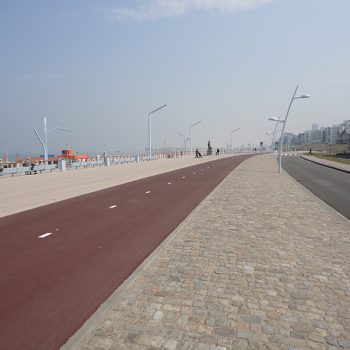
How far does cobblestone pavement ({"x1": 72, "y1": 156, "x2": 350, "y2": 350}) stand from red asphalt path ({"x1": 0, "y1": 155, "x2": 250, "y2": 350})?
424 mm

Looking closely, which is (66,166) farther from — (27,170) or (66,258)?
(66,258)

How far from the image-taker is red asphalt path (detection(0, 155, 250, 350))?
3.84 metres

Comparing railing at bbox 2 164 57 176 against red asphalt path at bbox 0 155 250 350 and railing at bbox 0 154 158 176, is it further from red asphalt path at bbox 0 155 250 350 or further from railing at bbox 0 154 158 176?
red asphalt path at bbox 0 155 250 350

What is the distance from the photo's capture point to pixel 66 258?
602cm

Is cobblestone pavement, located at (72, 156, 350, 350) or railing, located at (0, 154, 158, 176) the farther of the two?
railing, located at (0, 154, 158, 176)

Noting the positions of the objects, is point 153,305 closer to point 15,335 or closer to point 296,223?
point 15,335

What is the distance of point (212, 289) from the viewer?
4629mm

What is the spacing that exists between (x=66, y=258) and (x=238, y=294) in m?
3.05

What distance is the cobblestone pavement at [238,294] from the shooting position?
3.48m

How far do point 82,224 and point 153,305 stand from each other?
4953 mm

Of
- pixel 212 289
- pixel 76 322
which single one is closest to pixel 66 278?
pixel 76 322

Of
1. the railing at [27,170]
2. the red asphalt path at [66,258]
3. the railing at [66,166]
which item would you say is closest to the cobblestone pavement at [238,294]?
the red asphalt path at [66,258]

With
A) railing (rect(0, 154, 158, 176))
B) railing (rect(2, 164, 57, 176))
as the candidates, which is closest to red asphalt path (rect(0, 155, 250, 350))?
railing (rect(2, 164, 57, 176))

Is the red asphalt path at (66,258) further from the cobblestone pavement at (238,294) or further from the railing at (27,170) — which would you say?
the railing at (27,170)
